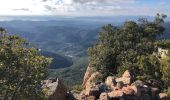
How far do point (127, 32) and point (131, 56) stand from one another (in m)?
18.7

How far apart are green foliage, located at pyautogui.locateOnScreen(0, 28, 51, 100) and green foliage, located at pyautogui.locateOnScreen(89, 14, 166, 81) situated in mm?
35867

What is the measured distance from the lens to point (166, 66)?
75438mm

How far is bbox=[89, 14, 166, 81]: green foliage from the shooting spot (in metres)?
82.2

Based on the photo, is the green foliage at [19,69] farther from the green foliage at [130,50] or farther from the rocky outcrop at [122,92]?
the green foliage at [130,50]

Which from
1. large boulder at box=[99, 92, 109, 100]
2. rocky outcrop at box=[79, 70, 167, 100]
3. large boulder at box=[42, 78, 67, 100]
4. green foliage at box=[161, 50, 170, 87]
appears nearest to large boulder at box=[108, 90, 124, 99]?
rocky outcrop at box=[79, 70, 167, 100]

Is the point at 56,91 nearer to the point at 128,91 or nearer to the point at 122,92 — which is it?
the point at 122,92

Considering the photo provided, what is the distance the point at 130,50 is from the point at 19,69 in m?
57.4

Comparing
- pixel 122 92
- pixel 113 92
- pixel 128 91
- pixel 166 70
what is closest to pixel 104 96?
pixel 113 92

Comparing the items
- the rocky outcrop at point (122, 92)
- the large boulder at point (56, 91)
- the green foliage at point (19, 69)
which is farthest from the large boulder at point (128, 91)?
the green foliage at point (19, 69)

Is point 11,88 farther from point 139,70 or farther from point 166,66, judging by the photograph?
point 139,70

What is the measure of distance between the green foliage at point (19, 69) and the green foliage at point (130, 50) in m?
35.9

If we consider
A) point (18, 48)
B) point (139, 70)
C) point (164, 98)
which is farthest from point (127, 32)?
point (18, 48)

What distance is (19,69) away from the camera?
43875 mm

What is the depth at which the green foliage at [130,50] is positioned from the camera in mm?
82188
